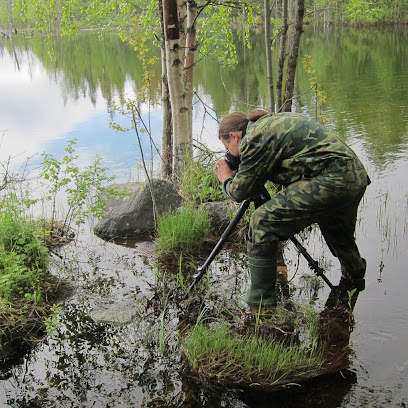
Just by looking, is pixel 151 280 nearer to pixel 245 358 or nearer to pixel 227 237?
pixel 227 237

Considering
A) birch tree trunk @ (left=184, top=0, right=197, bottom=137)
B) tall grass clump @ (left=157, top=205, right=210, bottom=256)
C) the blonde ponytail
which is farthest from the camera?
birch tree trunk @ (left=184, top=0, right=197, bottom=137)

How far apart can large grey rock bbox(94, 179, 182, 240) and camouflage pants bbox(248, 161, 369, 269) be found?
2.33 meters

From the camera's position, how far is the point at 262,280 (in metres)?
4.02

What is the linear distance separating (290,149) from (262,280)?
109cm

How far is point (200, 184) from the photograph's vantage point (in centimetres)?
663

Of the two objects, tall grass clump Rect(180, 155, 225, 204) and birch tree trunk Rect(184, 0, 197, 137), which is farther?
birch tree trunk Rect(184, 0, 197, 137)

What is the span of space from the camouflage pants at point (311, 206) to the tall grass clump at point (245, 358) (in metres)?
0.79

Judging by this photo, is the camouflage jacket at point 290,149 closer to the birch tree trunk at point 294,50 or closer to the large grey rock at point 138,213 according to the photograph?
the large grey rock at point 138,213

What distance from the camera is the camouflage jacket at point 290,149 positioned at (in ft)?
12.1

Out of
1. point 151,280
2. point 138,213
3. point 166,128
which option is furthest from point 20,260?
point 166,128

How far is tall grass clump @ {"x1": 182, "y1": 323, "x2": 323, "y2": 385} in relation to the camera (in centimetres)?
335

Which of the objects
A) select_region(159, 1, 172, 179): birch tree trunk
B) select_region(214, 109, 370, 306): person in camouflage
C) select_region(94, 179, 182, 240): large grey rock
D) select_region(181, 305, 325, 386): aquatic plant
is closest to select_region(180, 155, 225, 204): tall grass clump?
select_region(94, 179, 182, 240): large grey rock

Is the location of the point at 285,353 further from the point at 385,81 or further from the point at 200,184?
the point at 385,81

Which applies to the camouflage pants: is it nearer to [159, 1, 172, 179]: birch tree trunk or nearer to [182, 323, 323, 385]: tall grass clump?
[182, 323, 323, 385]: tall grass clump
